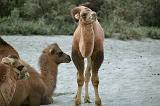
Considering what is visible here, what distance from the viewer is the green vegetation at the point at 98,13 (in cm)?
2833

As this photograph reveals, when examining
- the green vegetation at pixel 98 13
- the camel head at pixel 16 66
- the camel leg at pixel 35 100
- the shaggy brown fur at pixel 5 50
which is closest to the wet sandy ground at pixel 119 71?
the camel leg at pixel 35 100

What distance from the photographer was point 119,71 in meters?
15.6

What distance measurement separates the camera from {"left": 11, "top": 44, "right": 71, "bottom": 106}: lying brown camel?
953cm

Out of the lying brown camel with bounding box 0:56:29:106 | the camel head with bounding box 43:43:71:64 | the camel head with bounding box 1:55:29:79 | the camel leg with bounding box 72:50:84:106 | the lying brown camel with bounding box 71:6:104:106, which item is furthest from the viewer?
the camel head with bounding box 43:43:71:64

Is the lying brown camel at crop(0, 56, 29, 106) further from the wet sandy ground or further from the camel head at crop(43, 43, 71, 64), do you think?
the camel head at crop(43, 43, 71, 64)

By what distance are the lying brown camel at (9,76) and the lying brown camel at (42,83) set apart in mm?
1918

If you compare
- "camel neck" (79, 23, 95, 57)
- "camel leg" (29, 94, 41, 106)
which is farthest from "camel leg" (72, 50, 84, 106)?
"camel leg" (29, 94, 41, 106)

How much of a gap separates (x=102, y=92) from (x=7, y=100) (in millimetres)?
4865

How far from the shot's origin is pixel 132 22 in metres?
33.1

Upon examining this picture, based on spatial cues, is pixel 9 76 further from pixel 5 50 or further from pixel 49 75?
pixel 49 75

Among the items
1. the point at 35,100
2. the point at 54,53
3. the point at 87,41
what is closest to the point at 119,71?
the point at 54,53

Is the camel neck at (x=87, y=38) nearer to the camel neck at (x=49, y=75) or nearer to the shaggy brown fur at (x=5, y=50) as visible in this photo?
the shaggy brown fur at (x=5, y=50)

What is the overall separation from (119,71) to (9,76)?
28.1ft

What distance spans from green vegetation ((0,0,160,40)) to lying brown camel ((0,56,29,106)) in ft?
64.9
